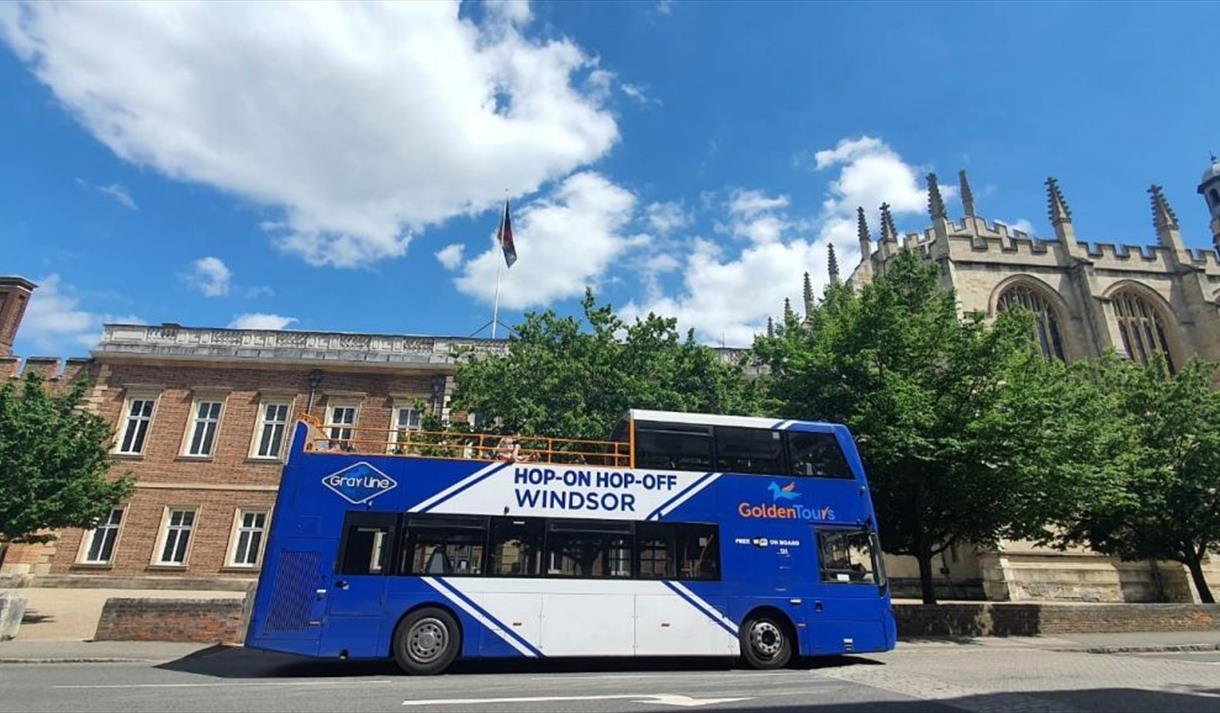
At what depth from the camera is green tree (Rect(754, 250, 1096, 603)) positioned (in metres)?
15.7

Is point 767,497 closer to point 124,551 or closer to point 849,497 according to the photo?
point 849,497

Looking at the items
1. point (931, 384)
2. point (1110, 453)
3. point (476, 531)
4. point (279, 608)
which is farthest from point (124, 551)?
point (1110, 453)

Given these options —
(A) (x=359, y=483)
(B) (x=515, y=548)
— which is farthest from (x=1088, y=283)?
(A) (x=359, y=483)

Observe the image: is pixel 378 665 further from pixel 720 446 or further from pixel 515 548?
pixel 720 446

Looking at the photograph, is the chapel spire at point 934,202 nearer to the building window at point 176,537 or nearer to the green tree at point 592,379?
the green tree at point 592,379

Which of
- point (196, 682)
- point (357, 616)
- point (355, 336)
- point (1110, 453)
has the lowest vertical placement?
point (196, 682)

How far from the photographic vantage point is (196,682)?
8.70 metres

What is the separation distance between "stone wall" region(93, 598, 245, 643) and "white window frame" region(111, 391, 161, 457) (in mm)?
14929

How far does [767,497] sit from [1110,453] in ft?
46.6

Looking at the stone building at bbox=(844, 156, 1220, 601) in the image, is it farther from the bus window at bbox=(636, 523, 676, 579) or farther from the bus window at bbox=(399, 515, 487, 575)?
the bus window at bbox=(399, 515, 487, 575)

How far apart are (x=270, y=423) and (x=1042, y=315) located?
126 feet

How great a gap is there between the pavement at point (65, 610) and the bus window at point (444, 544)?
350 inches

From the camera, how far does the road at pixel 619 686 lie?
23.8ft

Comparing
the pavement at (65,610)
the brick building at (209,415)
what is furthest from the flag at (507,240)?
the pavement at (65,610)
